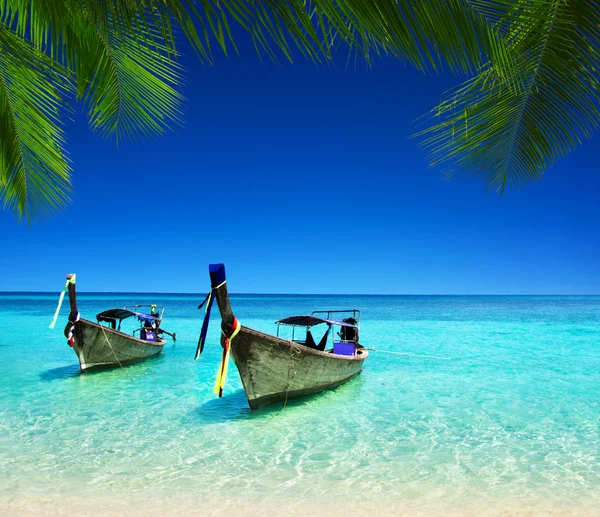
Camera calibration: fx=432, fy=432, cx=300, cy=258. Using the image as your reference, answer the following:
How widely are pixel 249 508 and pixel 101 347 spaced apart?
7824mm

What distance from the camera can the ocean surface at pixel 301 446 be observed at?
4.48m

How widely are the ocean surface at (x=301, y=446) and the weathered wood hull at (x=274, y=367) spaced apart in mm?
293

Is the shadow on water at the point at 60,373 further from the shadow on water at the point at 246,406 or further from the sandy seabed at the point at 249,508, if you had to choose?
the sandy seabed at the point at 249,508

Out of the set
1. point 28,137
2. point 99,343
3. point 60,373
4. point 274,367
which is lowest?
point 60,373

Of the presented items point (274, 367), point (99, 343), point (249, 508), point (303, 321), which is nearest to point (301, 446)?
point (274, 367)

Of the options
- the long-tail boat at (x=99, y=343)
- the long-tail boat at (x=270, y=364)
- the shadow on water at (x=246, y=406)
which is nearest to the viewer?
the long-tail boat at (x=270, y=364)

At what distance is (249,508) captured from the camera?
4.35 metres

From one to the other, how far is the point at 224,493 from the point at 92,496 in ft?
4.48

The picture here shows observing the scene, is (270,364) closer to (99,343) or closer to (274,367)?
(274,367)

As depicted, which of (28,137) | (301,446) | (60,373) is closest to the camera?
(28,137)

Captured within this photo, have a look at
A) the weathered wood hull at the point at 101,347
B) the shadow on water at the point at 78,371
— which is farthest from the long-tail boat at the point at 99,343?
the shadow on water at the point at 78,371

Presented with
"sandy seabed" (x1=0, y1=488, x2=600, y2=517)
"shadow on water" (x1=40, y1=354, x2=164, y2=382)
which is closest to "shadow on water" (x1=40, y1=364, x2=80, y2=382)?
"shadow on water" (x1=40, y1=354, x2=164, y2=382)

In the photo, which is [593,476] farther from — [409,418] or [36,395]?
[36,395]

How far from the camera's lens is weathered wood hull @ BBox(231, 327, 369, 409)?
22.8ft
